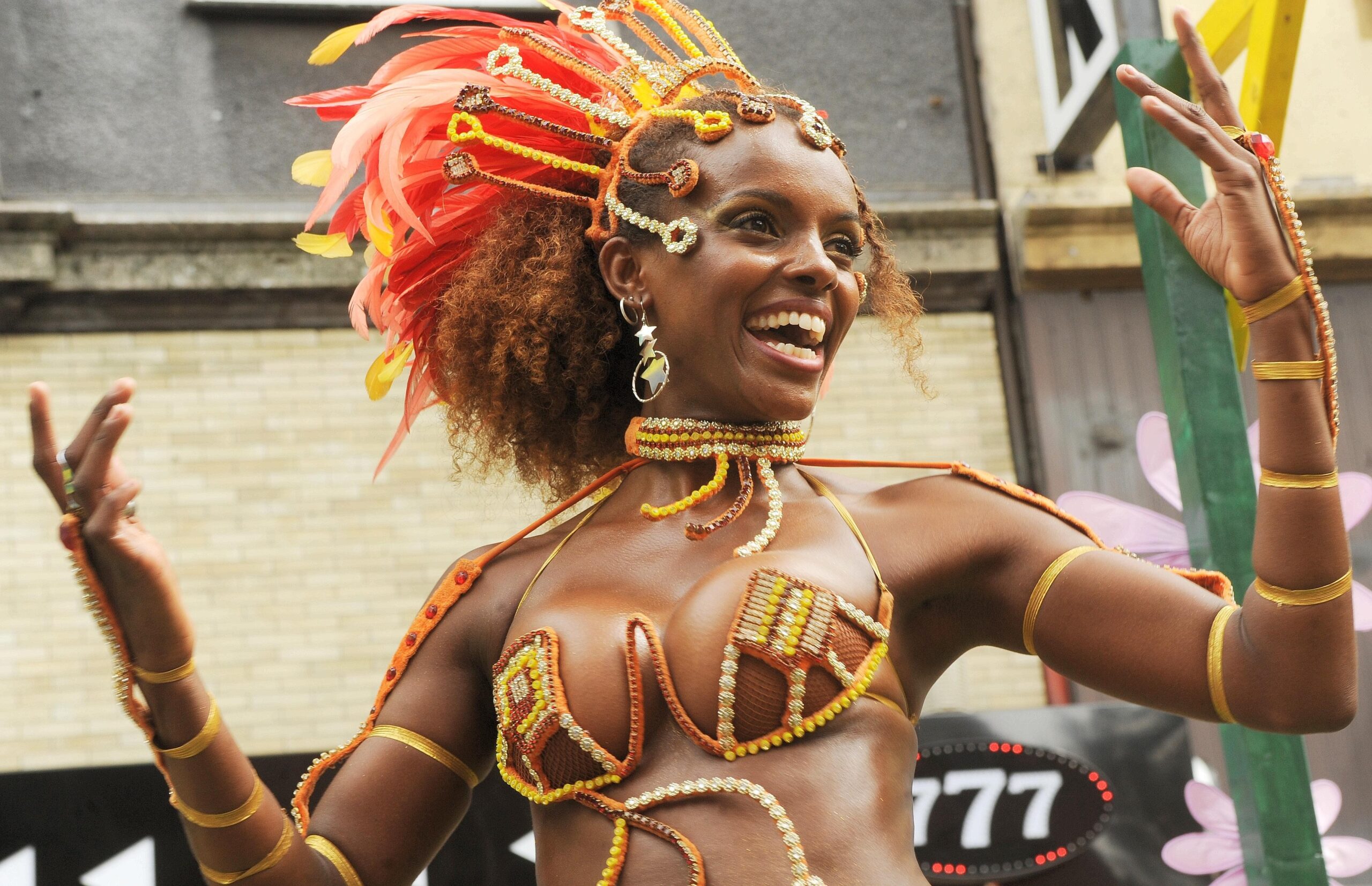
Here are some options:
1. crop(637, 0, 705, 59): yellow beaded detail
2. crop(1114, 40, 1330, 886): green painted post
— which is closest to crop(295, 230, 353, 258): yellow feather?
crop(637, 0, 705, 59): yellow beaded detail

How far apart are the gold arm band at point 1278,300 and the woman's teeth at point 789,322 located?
693 mm

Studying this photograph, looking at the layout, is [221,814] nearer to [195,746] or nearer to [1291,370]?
[195,746]

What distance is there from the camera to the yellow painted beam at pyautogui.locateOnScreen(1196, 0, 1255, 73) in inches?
205

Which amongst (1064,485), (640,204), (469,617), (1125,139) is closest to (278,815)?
(469,617)

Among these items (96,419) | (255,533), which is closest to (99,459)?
(96,419)

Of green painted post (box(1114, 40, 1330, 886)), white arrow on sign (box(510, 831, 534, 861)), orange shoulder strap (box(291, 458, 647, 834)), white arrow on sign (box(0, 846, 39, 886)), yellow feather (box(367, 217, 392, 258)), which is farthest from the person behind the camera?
white arrow on sign (box(510, 831, 534, 861))

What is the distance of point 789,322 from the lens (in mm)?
2447

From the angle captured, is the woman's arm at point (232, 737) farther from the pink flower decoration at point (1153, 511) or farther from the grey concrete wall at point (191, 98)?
the grey concrete wall at point (191, 98)

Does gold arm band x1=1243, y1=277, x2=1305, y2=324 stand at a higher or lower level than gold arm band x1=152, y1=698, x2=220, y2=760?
higher

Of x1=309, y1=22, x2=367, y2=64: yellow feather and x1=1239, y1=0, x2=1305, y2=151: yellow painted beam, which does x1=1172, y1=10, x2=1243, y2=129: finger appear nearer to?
x1=309, y1=22, x2=367, y2=64: yellow feather

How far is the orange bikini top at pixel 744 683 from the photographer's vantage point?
219cm

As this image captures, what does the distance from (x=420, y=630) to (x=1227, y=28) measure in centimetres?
406

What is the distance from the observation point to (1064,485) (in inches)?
293

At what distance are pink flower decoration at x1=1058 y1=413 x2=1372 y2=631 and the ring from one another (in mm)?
5356
